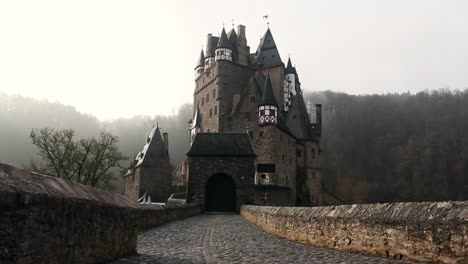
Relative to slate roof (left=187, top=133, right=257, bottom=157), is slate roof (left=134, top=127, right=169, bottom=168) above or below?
above

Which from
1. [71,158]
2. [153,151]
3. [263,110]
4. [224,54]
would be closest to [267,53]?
[224,54]

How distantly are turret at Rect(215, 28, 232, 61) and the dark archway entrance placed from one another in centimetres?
3485

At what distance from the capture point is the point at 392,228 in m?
5.73

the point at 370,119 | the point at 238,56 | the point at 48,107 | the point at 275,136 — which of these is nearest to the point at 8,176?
the point at 275,136

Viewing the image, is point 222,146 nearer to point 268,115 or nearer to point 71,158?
point 71,158

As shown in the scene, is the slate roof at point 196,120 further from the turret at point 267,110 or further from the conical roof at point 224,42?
the turret at point 267,110

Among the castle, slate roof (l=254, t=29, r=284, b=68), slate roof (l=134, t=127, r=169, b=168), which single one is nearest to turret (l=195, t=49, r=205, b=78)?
the castle

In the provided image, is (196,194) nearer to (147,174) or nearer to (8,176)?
(8,176)

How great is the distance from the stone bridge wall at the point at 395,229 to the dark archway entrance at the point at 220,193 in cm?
2089

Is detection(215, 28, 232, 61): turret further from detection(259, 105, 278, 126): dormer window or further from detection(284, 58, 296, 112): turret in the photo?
detection(259, 105, 278, 126): dormer window

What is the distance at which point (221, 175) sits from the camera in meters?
30.1

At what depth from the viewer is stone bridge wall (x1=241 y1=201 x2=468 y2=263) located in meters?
4.68

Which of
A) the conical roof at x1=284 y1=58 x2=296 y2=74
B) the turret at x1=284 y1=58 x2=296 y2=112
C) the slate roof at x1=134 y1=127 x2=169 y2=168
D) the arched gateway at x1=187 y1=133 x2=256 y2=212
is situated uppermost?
the conical roof at x1=284 y1=58 x2=296 y2=74

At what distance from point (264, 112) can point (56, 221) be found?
162 ft
